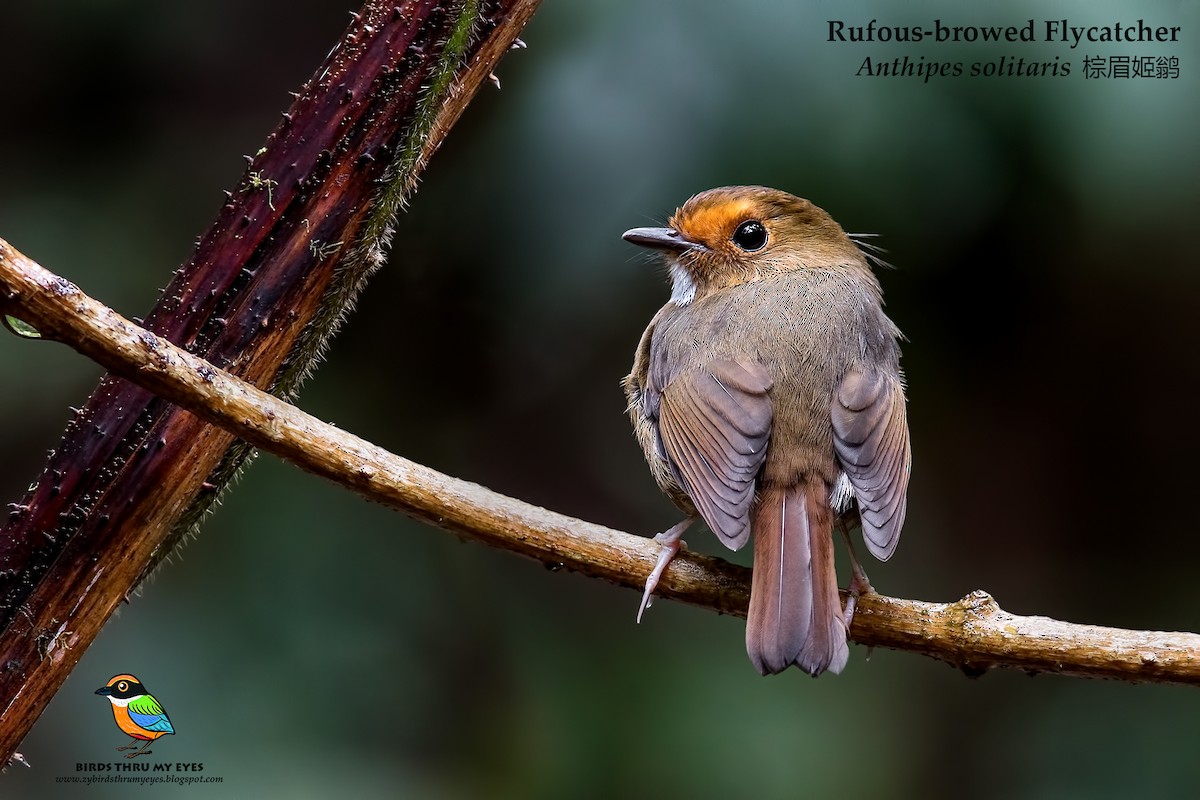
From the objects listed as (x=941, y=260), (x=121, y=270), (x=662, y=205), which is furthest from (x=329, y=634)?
(x=941, y=260)

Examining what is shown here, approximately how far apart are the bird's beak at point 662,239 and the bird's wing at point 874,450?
2.13ft

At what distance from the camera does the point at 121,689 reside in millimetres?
3268

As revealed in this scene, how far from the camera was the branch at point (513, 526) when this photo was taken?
Result: 2.07 meters

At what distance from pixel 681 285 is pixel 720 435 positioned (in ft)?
2.51

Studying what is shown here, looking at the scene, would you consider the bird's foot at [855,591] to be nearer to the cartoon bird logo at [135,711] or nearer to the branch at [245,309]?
the branch at [245,309]

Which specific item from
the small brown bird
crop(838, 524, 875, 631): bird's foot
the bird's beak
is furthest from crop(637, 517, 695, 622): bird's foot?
the bird's beak

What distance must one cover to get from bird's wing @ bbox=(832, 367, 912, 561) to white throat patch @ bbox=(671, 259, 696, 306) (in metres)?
0.61

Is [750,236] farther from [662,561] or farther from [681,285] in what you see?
[662,561]

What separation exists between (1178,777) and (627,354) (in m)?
2.13

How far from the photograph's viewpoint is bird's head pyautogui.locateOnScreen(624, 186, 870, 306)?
10.5 ft

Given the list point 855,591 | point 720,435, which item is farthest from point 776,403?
point 855,591

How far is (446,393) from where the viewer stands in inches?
162

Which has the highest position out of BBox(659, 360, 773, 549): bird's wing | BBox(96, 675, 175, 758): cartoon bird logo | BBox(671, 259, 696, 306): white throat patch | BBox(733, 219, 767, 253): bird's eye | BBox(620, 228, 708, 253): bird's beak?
BBox(733, 219, 767, 253): bird's eye

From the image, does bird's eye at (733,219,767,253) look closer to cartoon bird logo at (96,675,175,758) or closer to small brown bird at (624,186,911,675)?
small brown bird at (624,186,911,675)
